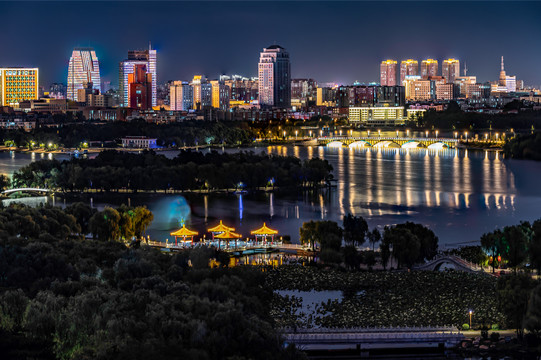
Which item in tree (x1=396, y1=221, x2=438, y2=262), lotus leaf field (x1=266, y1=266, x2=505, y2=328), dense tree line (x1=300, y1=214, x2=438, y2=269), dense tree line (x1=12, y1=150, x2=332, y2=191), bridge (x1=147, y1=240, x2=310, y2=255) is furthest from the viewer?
dense tree line (x1=12, y1=150, x2=332, y2=191)

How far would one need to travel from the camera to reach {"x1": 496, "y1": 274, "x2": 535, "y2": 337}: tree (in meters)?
6.09

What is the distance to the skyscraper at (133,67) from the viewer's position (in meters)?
50.6

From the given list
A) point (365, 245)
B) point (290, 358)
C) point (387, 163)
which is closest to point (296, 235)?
point (365, 245)

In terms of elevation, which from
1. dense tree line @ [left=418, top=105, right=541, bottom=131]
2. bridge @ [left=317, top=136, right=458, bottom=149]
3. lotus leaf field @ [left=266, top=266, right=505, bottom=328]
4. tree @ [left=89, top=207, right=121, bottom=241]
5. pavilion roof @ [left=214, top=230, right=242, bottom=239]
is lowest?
lotus leaf field @ [left=266, top=266, right=505, bottom=328]

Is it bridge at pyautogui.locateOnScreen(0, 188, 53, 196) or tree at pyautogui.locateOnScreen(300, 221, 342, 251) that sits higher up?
bridge at pyautogui.locateOnScreen(0, 188, 53, 196)

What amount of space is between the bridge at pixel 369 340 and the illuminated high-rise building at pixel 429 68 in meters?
60.8

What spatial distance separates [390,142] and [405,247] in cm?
1863

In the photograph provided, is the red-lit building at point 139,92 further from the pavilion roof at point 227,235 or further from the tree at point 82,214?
the pavilion roof at point 227,235

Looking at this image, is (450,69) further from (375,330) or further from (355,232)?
(375,330)

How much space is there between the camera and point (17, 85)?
45000 mm

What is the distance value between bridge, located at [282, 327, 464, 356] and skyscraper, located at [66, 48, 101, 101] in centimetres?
4726

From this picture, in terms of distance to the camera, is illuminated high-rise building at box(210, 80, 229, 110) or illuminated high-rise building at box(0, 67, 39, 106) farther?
illuminated high-rise building at box(210, 80, 229, 110)

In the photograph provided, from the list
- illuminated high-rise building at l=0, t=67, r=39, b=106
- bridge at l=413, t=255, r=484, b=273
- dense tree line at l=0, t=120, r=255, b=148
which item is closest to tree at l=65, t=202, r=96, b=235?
bridge at l=413, t=255, r=484, b=273

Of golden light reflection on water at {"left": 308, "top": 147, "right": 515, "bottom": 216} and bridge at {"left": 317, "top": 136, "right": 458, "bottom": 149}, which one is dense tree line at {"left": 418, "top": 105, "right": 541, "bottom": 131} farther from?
golden light reflection on water at {"left": 308, "top": 147, "right": 515, "bottom": 216}
